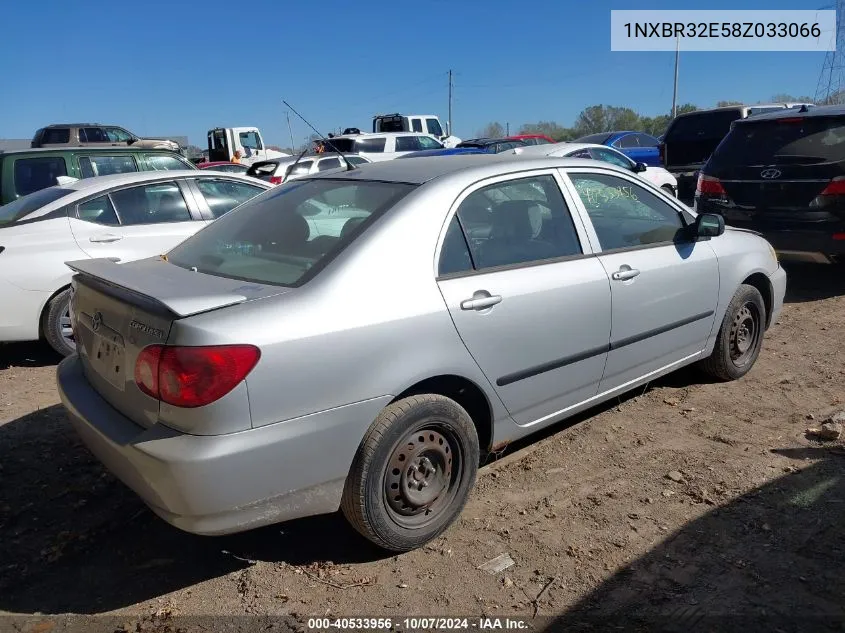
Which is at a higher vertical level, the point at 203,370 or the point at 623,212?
the point at 623,212

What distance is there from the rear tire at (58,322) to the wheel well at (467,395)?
3.55 m

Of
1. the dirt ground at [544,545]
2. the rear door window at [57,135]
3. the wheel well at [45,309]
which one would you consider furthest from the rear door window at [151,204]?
the rear door window at [57,135]

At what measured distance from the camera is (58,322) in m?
5.43

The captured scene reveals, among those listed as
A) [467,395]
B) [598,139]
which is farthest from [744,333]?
[598,139]

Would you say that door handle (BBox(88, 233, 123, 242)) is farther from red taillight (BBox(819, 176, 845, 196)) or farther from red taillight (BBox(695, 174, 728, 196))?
red taillight (BBox(819, 176, 845, 196))

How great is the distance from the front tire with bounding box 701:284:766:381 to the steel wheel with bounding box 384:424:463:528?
2397 mm

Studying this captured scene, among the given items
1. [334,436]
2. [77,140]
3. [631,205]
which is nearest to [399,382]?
[334,436]

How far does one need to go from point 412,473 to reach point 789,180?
18.3 ft

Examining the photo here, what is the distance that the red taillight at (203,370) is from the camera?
238 centimetres

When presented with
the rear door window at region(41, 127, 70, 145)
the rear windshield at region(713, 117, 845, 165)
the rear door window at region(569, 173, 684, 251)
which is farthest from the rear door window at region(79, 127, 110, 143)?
the rear door window at region(569, 173, 684, 251)

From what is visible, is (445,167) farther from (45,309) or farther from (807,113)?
(807,113)

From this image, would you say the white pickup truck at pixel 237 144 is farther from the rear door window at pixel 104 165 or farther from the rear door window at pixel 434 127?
the rear door window at pixel 104 165

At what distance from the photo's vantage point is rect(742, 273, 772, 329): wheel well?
15.9ft

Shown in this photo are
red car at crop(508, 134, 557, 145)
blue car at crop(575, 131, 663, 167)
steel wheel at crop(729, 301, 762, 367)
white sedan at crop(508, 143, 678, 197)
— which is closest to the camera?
steel wheel at crop(729, 301, 762, 367)
